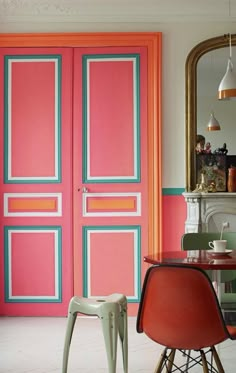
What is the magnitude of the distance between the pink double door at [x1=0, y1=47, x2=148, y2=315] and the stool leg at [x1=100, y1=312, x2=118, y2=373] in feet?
6.91

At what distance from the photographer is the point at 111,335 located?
3350 mm

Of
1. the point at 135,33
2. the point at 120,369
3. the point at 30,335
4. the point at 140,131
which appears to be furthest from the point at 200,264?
the point at 135,33

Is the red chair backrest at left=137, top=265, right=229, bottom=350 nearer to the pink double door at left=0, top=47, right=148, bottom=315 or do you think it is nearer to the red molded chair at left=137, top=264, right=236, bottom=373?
the red molded chair at left=137, top=264, right=236, bottom=373

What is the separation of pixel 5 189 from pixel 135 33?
70.8 inches

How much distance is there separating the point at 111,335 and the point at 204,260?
0.65m

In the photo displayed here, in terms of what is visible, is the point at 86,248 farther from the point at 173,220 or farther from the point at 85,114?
the point at 85,114

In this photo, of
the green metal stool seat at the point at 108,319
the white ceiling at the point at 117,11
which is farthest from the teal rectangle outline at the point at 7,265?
the green metal stool seat at the point at 108,319

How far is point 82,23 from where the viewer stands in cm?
553

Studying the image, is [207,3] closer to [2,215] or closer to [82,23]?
[82,23]

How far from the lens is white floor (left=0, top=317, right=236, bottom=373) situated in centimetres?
389

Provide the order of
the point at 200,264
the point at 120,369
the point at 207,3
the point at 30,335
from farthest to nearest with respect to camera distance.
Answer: the point at 207,3
the point at 30,335
the point at 120,369
the point at 200,264

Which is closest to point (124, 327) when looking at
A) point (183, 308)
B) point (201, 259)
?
point (201, 259)

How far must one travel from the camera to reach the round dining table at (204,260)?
3.05 meters

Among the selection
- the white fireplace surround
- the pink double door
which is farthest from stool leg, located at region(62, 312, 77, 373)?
the white fireplace surround
